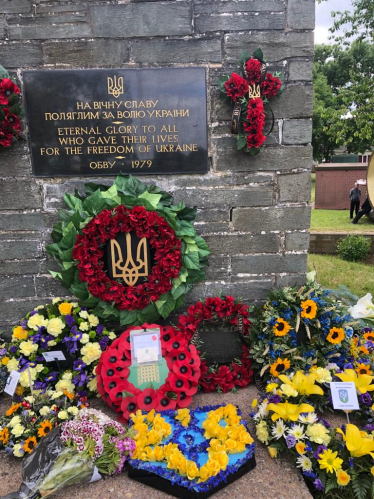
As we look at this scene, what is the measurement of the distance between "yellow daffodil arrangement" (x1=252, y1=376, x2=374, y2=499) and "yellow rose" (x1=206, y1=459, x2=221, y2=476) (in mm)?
373

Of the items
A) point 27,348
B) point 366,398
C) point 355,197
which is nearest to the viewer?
point 366,398

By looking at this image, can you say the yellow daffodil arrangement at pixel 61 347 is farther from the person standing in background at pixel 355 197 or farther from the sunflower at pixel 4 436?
the person standing in background at pixel 355 197

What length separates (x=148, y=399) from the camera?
2426 millimetres

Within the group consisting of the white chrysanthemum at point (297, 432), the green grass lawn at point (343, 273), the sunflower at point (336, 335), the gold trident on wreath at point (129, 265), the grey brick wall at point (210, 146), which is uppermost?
the grey brick wall at point (210, 146)

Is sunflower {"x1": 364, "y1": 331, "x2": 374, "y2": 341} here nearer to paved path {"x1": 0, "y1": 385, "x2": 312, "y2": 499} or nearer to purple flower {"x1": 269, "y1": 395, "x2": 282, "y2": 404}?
purple flower {"x1": 269, "y1": 395, "x2": 282, "y2": 404}

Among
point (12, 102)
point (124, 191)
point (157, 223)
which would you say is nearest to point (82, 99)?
point (12, 102)

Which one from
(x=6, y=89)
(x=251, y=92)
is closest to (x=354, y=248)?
(x=251, y=92)

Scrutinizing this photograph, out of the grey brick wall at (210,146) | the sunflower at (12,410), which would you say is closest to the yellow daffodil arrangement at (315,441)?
the grey brick wall at (210,146)

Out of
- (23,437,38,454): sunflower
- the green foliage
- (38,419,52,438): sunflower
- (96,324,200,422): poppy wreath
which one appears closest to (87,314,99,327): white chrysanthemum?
(96,324,200,422): poppy wreath

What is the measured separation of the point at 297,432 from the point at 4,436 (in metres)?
1.63

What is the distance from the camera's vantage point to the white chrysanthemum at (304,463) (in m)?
1.95

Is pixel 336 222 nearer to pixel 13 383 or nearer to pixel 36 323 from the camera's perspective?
pixel 36 323

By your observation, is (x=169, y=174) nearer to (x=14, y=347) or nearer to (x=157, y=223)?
(x=157, y=223)

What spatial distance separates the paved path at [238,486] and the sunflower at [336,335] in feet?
2.95
